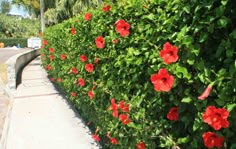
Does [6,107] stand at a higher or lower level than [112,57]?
lower

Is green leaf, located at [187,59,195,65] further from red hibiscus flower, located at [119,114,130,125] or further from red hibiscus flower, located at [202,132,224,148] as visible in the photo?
red hibiscus flower, located at [119,114,130,125]

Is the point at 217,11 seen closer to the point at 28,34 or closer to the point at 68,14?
the point at 68,14

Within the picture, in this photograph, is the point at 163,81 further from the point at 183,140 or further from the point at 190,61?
the point at 183,140

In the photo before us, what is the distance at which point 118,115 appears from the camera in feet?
13.0

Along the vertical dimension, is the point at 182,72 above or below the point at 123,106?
above

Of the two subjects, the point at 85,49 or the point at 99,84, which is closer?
the point at 99,84

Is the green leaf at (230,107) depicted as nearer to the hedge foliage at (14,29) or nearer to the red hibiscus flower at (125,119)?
the red hibiscus flower at (125,119)

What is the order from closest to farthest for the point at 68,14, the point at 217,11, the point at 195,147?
the point at 217,11, the point at 195,147, the point at 68,14

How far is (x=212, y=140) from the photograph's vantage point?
7.25ft

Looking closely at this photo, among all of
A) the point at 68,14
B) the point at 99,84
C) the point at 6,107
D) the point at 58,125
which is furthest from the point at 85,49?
the point at 68,14

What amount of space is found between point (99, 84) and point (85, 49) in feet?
3.15

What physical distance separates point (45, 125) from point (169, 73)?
4.71 metres

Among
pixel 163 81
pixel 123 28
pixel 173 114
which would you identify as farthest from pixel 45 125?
pixel 163 81

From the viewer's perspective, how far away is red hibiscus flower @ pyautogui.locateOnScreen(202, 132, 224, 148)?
2.18m
